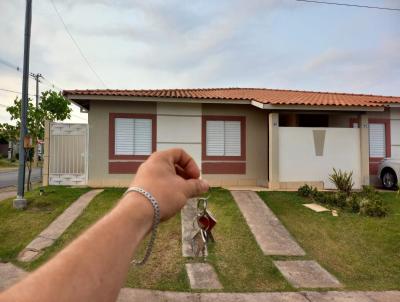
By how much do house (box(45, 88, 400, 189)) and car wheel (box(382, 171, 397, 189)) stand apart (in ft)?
3.09

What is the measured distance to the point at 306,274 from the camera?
6.32m

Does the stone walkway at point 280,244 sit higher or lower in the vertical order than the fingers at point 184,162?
lower

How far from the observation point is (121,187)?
12.8 meters

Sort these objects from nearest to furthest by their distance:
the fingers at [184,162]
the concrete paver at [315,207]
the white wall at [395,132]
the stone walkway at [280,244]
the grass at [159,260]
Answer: the fingers at [184,162] < the grass at [159,260] < the stone walkway at [280,244] < the concrete paver at [315,207] < the white wall at [395,132]

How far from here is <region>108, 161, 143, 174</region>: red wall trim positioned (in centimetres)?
1319

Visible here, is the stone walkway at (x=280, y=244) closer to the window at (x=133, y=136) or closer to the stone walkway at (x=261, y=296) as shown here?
the stone walkway at (x=261, y=296)

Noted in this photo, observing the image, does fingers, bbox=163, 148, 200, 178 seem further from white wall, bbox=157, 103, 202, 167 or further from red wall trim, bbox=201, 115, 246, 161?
red wall trim, bbox=201, 115, 246, 161

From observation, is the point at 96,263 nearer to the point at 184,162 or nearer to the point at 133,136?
the point at 184,162

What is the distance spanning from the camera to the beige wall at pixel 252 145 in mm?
13828

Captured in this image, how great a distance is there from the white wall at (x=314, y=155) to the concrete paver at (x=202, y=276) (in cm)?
703

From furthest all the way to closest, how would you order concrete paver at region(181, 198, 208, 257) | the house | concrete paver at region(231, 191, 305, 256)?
1. the house
2. concrete paver at region(231, 191, 305, 256)
3. concrete paver at region(181, 198, 208, 257)

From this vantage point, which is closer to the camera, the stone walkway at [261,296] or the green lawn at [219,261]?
the stone walkway at [261,296]

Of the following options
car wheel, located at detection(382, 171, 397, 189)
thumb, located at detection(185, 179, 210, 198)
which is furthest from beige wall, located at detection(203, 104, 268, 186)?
thumb, located at detection(185, 179, 210, 198)

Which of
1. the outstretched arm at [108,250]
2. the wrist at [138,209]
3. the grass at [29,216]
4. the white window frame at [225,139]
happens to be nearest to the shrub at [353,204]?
the white window frame at [225,139]
